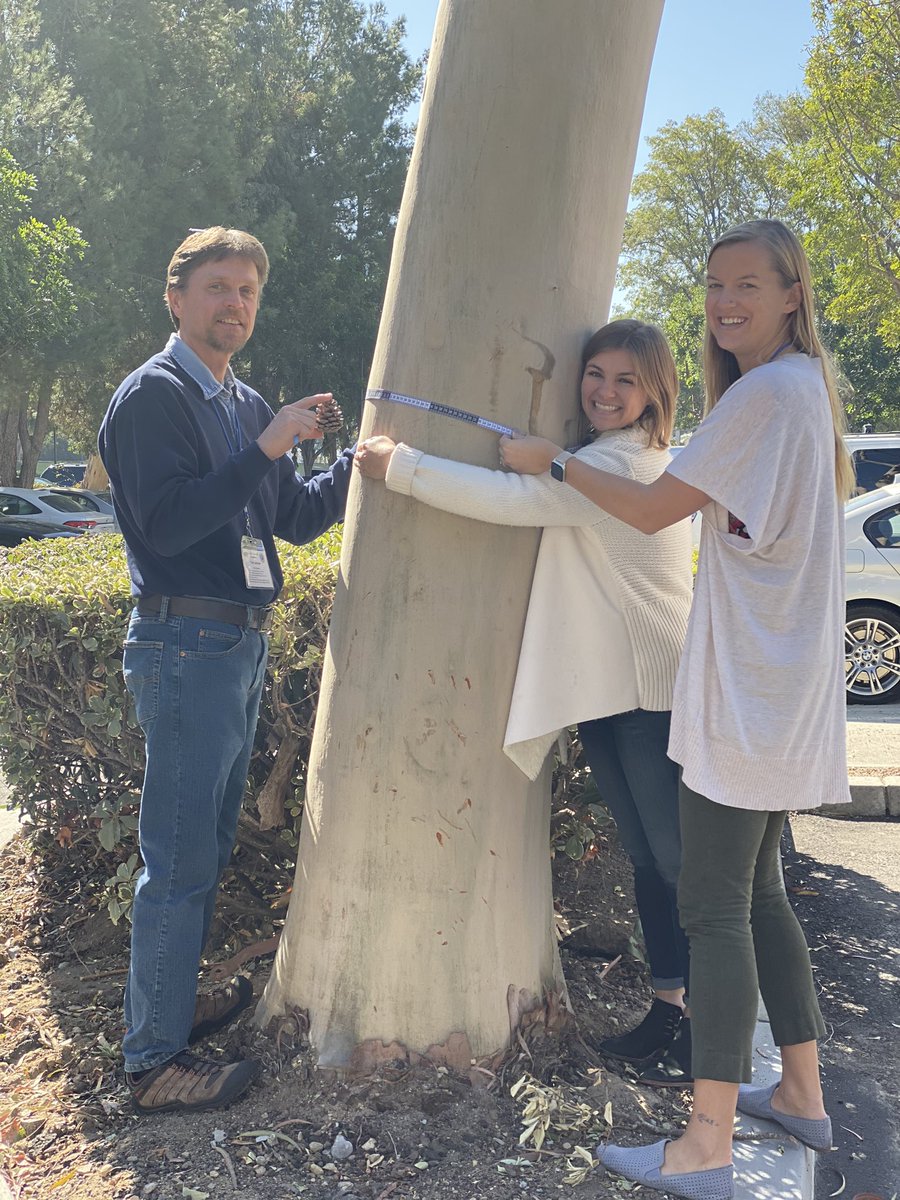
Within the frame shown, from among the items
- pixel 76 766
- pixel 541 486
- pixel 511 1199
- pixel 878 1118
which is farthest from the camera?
pixel 76 766

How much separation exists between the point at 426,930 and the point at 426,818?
0.28 metres

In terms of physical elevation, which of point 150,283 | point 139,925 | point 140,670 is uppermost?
point 150,283

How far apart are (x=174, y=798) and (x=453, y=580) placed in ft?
2.92

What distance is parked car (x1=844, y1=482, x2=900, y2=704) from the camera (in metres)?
9.29

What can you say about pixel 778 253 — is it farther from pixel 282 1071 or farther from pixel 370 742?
pixel 282 1071

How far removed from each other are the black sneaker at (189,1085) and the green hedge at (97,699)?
831 mm

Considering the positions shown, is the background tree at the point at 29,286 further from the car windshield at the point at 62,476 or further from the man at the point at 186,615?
the car windshield at the point at 62,476

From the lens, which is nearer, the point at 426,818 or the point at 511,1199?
the point at 511,1199

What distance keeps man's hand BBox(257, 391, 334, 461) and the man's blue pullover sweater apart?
1.3 inches

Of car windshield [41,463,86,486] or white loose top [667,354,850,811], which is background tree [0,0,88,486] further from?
car windshield [41,463,86,486]

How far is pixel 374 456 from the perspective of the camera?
2.74m

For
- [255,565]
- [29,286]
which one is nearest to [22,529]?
[29,286]

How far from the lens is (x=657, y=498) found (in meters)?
2.50

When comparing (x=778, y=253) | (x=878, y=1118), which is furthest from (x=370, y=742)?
(x=878, y=1118)
